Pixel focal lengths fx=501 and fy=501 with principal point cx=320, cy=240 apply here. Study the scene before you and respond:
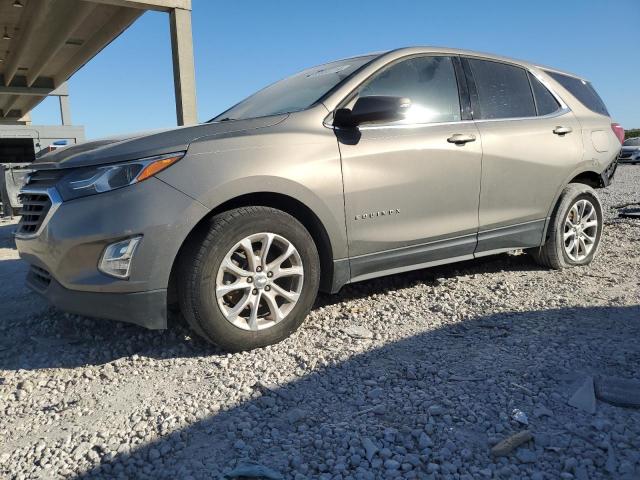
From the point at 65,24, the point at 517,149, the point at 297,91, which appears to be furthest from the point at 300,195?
the point at 65,24

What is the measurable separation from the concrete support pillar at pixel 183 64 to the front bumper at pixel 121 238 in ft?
22.2

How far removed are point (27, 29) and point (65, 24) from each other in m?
2.06

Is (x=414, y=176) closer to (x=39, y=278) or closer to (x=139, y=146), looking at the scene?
(x=139, y=146)

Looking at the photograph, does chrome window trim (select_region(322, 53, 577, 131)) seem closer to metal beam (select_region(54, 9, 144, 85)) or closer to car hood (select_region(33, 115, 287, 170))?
car hood (select_region(33, 115, 287, 170))

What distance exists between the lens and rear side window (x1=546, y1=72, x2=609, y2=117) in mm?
4482

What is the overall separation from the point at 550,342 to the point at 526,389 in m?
0.61

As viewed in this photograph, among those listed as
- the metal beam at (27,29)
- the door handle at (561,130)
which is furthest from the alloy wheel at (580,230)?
the metal beam at (27,29)

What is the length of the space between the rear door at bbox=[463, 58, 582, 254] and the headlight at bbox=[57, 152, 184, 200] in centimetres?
227

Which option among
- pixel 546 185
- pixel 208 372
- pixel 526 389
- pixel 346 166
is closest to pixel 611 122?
pixel 546 185

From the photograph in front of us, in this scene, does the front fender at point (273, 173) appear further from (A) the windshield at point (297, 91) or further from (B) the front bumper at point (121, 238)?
(A) the windshield at point (297, 91)

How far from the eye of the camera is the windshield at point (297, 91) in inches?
133

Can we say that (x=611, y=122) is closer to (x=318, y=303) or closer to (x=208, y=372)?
(x=318, y=303)

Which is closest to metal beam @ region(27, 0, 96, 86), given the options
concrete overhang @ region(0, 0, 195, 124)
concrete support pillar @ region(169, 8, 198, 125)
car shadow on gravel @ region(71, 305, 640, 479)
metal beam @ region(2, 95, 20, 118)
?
concrete overhang @ region(0, 0, 195, 124)

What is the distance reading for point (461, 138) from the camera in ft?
11.5
